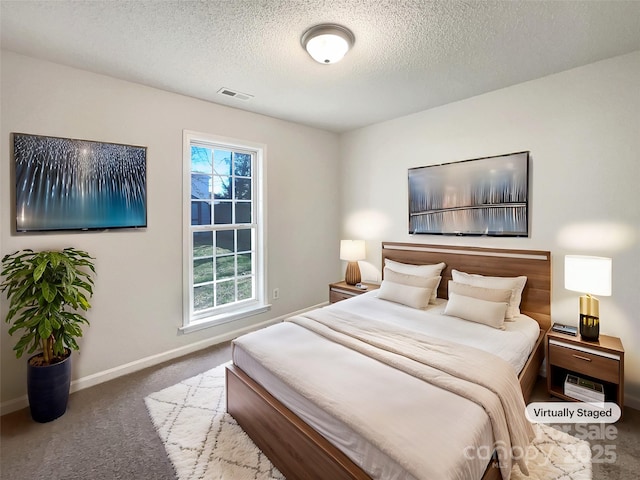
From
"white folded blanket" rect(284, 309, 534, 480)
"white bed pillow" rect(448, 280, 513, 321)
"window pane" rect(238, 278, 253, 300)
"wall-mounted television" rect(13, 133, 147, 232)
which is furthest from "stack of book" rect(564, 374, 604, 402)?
"wall-mounted television" rect(13, 133, 147, 232)

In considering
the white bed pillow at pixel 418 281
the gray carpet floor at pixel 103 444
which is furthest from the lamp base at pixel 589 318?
the white bed pillow at pixel 418 281

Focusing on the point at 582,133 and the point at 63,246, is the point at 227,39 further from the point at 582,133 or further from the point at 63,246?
the point at 582,133

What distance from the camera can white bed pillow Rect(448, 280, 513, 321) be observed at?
8.17 ft

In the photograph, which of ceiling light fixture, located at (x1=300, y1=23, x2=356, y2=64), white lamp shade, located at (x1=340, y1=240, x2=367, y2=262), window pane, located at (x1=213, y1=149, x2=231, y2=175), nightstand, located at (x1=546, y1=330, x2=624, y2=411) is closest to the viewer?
ceiling light fixture, located at (x1=300, y1=23, x2=356, y2=64)

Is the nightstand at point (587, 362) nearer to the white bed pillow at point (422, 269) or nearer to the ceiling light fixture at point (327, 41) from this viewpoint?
the white bed pillow at point (422, 269)

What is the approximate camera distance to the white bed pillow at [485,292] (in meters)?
2.49

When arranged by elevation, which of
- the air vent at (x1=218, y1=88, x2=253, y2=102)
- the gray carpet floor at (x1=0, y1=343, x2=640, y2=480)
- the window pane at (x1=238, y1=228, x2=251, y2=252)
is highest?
the air vent at (x1=218, y1=88, x2=253, y2=102)

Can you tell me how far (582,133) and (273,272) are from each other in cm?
333

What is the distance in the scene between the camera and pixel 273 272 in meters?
3.82

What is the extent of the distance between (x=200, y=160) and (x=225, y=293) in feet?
5.06

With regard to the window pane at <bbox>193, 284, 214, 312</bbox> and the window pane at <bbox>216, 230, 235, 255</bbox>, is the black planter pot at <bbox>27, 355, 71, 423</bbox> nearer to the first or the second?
the window pane at <bbox>193, 284, 214, 312</bbox>

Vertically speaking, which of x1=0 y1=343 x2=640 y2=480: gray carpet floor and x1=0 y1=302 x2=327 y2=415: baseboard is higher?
x1=0 y1=302 x2=327 y2=415: baseboard

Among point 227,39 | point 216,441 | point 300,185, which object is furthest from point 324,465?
point 300,185

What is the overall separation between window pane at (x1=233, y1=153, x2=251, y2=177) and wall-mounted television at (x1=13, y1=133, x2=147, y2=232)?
1025mm
